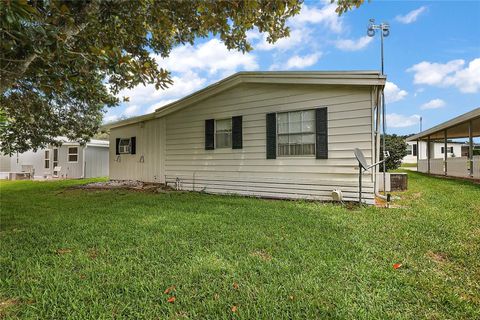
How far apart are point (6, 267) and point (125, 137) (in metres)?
9.86

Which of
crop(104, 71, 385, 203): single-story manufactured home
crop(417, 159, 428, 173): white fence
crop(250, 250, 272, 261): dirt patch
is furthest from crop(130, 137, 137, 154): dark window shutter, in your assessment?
crop(417, 159, 428, 173): white fence

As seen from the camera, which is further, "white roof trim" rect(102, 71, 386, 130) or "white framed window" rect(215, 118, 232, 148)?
"white framed window" rect(215, 118, 232, 148)

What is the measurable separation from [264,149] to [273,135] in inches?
19.4

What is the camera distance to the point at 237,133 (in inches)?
319

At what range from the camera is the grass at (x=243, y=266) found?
213 centimetres

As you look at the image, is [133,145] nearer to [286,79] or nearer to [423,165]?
[286,79]

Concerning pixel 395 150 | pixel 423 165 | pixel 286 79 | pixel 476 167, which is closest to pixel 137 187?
pixel 286 79

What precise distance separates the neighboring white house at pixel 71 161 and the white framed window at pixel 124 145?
5096 mm

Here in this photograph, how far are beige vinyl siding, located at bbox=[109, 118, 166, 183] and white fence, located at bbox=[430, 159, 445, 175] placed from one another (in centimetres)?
1535

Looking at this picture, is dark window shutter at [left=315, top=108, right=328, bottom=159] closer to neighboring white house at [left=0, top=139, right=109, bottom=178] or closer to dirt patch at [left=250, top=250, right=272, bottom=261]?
dirt patch at [left=250, top=250, right=272, bottom=261]

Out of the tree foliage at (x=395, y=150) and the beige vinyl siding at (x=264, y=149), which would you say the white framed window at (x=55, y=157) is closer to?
the beige vinyl siding at (x=264, y=149)

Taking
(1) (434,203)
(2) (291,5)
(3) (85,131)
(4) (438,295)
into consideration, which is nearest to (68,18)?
(2) (291,5)

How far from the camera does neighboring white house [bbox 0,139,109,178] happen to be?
16797mm

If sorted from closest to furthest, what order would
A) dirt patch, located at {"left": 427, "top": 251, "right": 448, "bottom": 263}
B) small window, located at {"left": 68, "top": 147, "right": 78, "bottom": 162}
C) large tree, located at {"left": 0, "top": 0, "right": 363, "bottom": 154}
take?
dirt patch, located at {"left": 427, "top": 251, "right": 448, "bottom": 263}
large tree, located at {"left": 0, "top": 0, "right": 363, "bottom": 154}
small window, located at {"left": 68, "top": 147, "right": 78, "bottom": 162}
